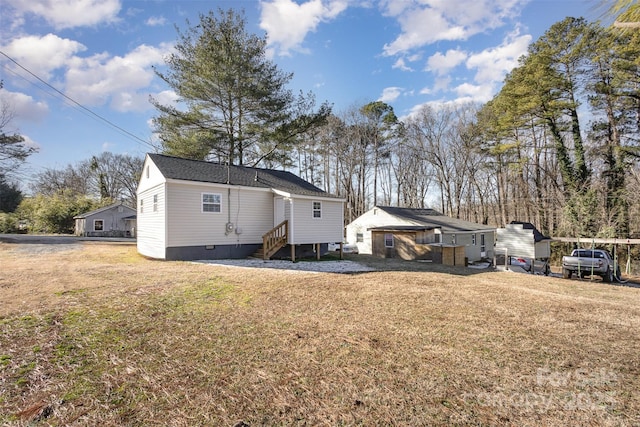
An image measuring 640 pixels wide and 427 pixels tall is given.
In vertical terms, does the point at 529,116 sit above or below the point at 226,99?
below

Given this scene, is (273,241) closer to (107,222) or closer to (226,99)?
(226,99)

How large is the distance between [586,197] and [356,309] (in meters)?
22.3

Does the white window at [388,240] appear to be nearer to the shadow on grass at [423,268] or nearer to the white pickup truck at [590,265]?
the shadow on grass at [423,268]

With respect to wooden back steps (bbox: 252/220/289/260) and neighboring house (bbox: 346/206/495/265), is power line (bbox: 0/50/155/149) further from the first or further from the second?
neighboring house (bbox: 346/206/495/265)

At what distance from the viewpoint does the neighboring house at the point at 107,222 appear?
27.8 meters

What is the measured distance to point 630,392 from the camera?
8.93 ft

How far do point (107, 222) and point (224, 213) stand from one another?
2331cm

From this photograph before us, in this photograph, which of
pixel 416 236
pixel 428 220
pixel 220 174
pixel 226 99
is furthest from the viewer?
pixel 428 220

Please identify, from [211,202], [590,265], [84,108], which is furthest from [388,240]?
[84,108]

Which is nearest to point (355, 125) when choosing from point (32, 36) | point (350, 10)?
point (350, 10)

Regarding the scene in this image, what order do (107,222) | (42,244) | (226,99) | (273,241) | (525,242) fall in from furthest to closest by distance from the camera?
1. (107,222)
2. (525,242)
3. (226,99)
4. (42,244)
5. (273,241)

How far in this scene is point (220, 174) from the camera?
1366 centimetres

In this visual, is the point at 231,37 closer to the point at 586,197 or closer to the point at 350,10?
the point at 350,10

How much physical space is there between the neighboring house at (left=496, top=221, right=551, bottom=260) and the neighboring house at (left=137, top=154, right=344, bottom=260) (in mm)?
13876
